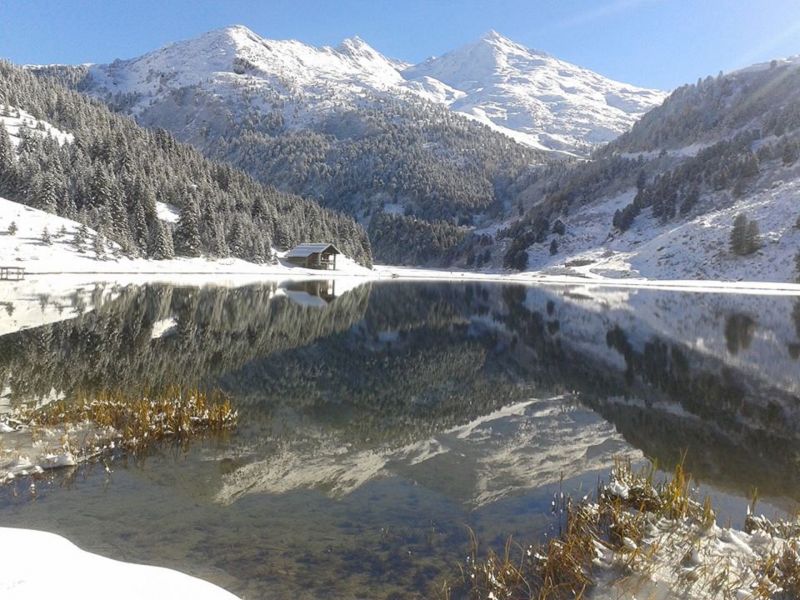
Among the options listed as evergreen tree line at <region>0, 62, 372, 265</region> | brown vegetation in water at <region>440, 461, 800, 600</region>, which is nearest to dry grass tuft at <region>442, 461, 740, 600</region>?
brown vegetation in water at <region>440, 461, 800, 600</region>

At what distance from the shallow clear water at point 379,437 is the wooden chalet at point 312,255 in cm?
7986

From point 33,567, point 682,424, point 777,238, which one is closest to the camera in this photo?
point 33,567

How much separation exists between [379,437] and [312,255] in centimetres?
10775

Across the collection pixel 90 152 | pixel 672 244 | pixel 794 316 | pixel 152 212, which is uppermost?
pixel 90 152

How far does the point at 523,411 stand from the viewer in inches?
787

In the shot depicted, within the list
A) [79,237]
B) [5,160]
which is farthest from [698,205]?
[5,160]

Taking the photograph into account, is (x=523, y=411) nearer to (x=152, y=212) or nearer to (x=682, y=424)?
(x=682, y=424)

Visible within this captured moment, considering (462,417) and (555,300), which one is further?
(555,300)

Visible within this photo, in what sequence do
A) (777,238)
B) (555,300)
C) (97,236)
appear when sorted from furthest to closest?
1. (777,238)
2. (97,236)
3. (555,300)

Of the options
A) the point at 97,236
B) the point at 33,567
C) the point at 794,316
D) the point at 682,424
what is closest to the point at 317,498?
the point at 33,567

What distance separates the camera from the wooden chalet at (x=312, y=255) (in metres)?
119

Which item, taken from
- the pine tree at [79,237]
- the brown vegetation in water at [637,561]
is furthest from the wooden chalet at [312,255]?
the brown vegetation in water at [637,561]

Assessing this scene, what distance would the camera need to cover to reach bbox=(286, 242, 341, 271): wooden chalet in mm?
119125

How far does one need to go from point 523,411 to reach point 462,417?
8.85 feet
